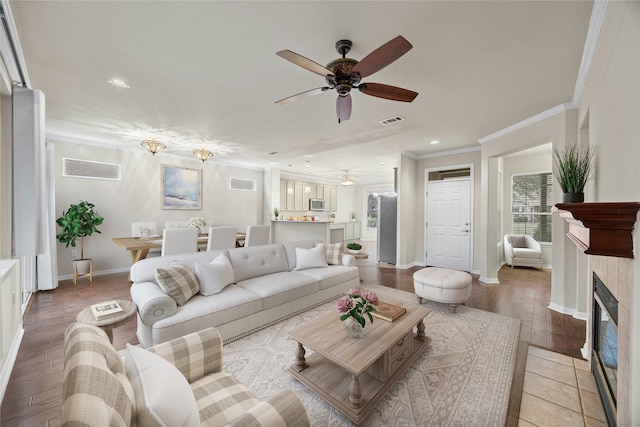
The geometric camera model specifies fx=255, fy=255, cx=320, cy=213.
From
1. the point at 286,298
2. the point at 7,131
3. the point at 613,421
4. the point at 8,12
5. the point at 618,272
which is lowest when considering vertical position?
the point at 613,421

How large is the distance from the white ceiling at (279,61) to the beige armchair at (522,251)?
9.98 ft

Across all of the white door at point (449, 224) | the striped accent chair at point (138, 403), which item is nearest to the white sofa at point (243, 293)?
the striped accent chair at point (138, 403)

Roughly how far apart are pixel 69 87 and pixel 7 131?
78 centimetres

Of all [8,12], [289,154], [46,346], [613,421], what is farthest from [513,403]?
[289,154]

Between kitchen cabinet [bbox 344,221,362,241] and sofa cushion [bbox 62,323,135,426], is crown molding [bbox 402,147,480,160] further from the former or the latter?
sofa cushion [bbox 62,323,135,426]

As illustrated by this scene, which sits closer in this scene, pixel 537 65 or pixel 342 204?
pixel 537 65

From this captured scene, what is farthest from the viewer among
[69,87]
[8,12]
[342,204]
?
[342,204]

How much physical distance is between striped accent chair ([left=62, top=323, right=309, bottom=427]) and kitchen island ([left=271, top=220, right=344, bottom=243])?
4.05m

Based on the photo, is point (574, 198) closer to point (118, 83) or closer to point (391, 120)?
point (391, 120)

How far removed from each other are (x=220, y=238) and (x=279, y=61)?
2.87 m

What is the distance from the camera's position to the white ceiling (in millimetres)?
1744

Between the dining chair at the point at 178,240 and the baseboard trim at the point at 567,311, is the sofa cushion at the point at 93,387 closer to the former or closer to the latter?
the dining chair at the point at 178,240

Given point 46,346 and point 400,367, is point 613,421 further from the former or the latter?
point 46,346

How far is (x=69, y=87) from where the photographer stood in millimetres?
2824
